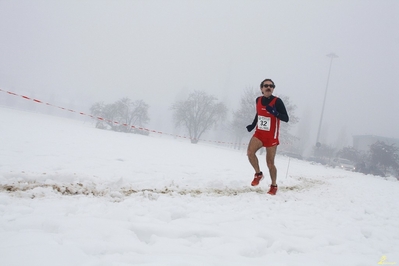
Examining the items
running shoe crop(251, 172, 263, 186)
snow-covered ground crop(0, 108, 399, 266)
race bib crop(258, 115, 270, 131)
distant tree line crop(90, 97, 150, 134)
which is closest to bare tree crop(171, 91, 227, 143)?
distant tree line crop(90, 97, 150, 134)

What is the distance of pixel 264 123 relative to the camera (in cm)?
477

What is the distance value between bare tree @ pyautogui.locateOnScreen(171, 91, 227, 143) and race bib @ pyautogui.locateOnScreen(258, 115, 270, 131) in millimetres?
34690

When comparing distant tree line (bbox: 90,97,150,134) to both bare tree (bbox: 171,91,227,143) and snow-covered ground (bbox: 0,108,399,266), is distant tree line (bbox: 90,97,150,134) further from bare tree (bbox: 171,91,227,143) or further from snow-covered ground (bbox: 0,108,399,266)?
snow-covered ground (bbox: 0,108,399,266)

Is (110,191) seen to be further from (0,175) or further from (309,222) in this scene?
(309,222)

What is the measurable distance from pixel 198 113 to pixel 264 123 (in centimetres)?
3615

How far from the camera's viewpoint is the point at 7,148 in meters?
5.25

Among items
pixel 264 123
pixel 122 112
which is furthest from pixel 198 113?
pixel 264 123

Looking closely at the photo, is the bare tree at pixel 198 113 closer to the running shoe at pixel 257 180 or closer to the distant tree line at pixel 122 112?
the distant tree line at pixel 122 112

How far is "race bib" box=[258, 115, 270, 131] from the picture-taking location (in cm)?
473

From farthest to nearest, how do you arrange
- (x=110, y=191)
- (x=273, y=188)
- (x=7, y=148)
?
1. (x=7, y=148)
2. (x=273, y=188)
3. (x=110, y=191)

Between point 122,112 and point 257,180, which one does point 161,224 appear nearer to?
point 257,180

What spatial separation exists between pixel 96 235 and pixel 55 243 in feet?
1.14

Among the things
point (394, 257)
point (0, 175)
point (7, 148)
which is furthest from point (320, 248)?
point (7, 148)

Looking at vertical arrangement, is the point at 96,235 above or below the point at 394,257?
below
